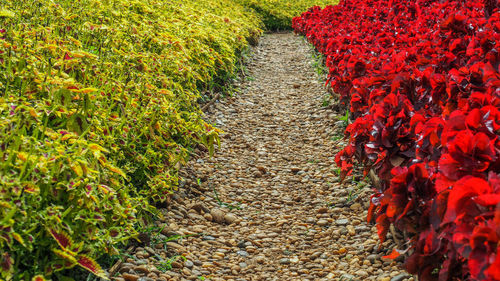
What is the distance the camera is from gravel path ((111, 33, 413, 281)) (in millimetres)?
2885

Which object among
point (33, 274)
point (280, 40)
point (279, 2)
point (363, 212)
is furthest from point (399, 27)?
point (279, 2)

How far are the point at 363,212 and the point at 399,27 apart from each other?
3267 mm

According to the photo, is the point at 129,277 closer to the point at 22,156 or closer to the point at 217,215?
the point at 22,156

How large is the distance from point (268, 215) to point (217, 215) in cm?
40

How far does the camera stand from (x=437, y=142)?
2.21 meters

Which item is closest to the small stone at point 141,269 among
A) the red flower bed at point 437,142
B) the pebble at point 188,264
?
the pebble at point 188,264

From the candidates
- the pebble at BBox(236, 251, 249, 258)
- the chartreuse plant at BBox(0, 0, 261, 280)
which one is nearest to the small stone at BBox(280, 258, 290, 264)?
the pebble at BBox(236, 251, 249, 258)

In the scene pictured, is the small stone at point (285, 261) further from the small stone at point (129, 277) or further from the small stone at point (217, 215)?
the small stone at point (129, 277)

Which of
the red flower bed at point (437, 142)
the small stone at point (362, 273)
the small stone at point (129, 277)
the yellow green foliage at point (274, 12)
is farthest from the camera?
the yellow green foliage at point (274, 12)

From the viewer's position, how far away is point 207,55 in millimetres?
5512

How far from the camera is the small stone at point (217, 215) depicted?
3506 mm

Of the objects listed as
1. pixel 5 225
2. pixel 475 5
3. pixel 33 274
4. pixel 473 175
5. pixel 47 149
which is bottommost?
pixel 33 274

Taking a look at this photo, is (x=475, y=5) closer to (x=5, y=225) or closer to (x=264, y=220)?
(x=264, y=220)

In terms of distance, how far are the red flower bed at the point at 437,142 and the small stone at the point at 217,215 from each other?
96cm
